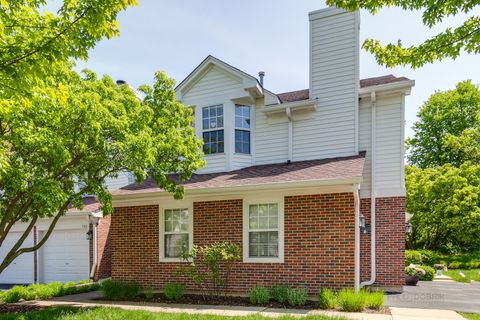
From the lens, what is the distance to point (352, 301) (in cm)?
780

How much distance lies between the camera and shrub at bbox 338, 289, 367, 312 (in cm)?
780

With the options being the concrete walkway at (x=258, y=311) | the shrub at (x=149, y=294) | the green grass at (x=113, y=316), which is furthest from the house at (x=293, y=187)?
the green grass at (x=113, y=316)

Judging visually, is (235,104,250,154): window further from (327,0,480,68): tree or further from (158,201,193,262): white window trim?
(327,0,480,68): tree

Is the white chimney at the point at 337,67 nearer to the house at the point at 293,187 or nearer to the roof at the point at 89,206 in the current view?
the house at the point at 293,187

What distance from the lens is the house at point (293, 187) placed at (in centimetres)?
910

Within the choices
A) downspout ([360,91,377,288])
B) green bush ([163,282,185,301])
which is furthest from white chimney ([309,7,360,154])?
green bush ([163,282,185,301])

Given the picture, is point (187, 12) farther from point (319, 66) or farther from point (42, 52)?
point (42, 52)

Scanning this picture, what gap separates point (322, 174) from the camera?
9391mm

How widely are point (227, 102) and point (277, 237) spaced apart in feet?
17.3

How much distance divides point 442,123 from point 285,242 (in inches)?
1244

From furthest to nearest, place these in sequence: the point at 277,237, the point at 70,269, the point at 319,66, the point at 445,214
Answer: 1. the point at 445,214
2. the point at 70,269
3. the point at 319,66
4. the point at 277,237

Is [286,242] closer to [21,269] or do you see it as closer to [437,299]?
[437,299]

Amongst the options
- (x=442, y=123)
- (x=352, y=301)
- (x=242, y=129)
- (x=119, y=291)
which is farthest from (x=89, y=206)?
(x=442, y=123)

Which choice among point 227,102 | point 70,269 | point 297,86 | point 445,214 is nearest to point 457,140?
point 445,214
